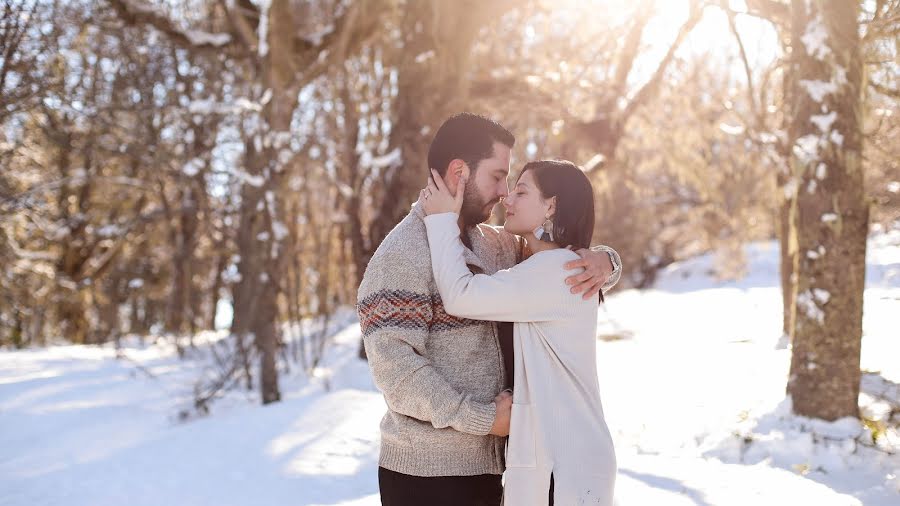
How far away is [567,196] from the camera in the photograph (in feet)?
8.23

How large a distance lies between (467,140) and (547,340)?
68cm

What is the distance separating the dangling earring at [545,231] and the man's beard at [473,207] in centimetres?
18

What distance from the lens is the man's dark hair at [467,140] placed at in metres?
2.52

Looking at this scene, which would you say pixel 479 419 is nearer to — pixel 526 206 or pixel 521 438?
pixel 521 438

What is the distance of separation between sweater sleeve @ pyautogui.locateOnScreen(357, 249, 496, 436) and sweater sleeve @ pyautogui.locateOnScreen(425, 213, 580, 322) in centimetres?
10

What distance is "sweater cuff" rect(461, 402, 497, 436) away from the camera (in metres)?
2.27

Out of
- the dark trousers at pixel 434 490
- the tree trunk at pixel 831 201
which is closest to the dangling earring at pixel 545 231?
the dark trousers at pixel 434 490

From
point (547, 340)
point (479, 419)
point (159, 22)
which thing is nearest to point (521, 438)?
point (479, 419)

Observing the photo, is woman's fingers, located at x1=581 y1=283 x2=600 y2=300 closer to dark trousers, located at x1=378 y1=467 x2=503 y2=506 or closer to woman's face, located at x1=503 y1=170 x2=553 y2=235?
woman's face, located at x1=503 y1=170 x2=553 y2=235

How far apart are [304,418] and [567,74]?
5981 mm

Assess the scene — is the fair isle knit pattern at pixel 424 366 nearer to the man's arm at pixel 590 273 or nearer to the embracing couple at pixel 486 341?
the embracing couple at pixel 486 341

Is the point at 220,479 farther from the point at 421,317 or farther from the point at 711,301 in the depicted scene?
the point at 711,301

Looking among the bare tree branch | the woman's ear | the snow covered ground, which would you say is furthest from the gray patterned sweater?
the bare tree branch

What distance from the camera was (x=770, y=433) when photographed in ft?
18.6
